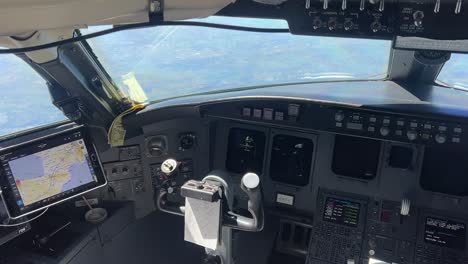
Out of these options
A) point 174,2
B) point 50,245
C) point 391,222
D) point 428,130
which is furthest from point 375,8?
point 50,245

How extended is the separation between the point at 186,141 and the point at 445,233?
1.73 meters

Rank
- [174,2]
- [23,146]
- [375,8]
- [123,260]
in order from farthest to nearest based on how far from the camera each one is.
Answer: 1. [123,260]
2. [23,146]
3. [375,8]
4. [174,2]

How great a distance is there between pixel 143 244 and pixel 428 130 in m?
1.93

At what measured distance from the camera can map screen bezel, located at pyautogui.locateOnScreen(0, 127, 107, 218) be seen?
226 centimetres

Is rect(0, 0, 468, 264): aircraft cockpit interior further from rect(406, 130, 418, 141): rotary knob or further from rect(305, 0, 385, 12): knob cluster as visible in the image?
rect(305, 0, 385, 12): knob cluster

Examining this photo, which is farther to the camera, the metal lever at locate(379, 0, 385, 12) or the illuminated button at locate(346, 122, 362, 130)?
the illuminated button at locate(346, 122, 362, 130)

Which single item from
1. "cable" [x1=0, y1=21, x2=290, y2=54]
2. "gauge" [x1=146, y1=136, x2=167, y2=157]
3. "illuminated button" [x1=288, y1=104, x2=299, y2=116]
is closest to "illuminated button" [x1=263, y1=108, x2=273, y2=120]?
"illuminated button" [x1=288, y1=104, x2=299, y2=116]

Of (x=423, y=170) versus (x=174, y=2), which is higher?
(x=174, y=2)

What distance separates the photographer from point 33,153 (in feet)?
7.66

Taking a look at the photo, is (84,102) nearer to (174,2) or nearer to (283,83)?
(283,83)

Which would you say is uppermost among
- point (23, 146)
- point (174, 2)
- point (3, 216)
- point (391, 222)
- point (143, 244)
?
point (174, 2)

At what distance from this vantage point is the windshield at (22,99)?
2221 mm

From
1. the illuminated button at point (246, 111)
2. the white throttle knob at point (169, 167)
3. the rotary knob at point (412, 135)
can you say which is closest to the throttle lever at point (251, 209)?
the white throttle knob at point (169, 167)

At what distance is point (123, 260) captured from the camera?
286 cm
